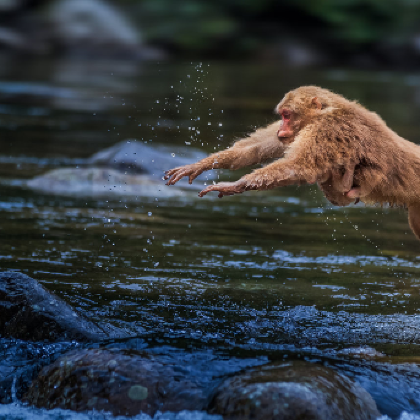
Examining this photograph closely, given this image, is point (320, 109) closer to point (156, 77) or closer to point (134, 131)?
point (134, 131)

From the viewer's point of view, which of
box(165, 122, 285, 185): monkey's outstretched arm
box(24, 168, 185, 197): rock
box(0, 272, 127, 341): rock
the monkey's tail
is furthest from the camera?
box(24, 168, 185, 197): rock

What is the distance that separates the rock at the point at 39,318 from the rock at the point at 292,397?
100 centimetres

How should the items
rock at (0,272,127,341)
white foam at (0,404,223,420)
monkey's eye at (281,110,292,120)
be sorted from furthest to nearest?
monkey's eye at (281,110,292,120), rock at (0,272,127,341), white foam at (0,404,223,420)

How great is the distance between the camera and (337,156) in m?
4.62

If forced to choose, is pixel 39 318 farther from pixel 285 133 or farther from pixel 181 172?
pixel 285 133

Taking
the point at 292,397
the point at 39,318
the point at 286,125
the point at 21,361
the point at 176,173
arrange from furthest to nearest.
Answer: the point at 286,125
the point at 176,173
the point at 39,318
the point at 21,361
the point at 292,397

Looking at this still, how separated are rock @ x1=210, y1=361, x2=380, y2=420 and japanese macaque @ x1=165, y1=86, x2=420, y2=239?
3.72 ft

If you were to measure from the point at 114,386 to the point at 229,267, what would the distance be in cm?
229

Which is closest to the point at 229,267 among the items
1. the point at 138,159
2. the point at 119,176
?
the point at 119,176

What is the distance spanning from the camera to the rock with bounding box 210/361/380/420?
11.3ft

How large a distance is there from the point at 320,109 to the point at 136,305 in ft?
5.46

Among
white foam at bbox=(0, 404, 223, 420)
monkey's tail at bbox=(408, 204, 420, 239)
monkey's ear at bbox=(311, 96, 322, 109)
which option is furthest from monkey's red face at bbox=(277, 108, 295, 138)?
white foam at bbox=(0, 404, 223, 420)

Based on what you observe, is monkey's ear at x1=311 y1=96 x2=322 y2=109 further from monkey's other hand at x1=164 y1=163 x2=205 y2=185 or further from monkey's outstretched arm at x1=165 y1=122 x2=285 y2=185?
monkey's other hand at x1=164 y1=163 x2=205 y2=185

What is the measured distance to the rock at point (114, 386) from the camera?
12.0ft
